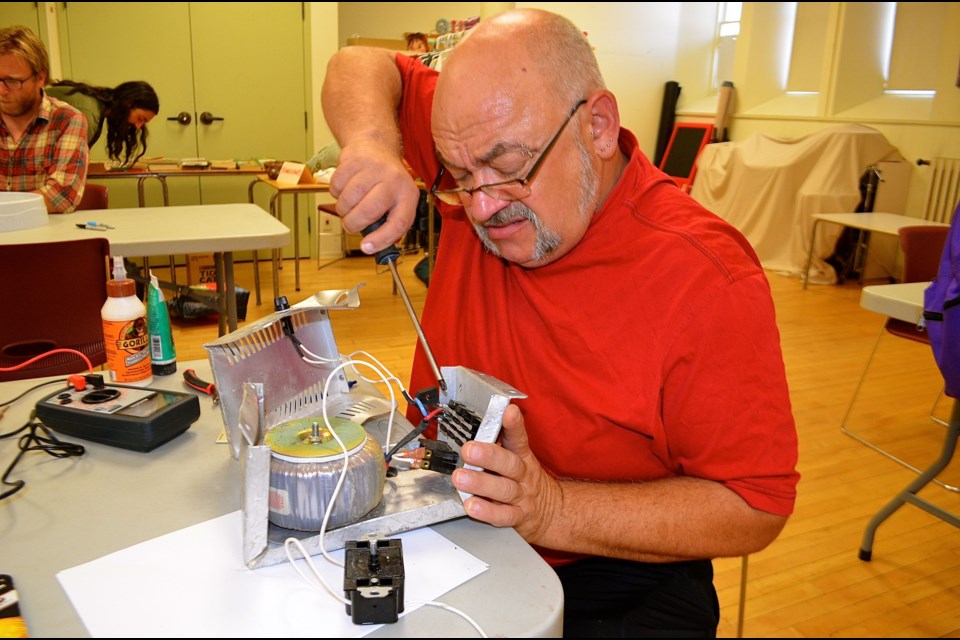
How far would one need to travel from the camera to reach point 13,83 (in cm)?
243

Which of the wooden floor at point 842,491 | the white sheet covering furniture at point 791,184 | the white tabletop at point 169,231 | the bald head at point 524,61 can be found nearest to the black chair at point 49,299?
the white tabletop at point 169,231

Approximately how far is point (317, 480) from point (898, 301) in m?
1.85

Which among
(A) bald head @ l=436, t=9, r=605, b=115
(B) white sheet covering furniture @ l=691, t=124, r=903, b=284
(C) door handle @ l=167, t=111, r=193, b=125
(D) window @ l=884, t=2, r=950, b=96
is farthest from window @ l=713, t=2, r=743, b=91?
(A) bald head @ l=436, t=9, r=605, b=115

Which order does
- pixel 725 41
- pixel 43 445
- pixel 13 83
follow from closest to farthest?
pixel 43 445, pixel 13 83, pixel 725 41

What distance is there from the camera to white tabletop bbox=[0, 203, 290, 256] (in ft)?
7.18

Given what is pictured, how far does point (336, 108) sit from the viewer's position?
137 centimetres

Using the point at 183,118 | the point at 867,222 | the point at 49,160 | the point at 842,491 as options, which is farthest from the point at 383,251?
the point at 183,118

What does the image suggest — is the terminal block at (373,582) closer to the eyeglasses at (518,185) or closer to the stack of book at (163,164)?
the eyeglasses at (518,185)

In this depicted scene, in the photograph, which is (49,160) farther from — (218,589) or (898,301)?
(898,301)

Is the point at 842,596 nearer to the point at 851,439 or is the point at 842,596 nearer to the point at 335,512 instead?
the point at 851,439

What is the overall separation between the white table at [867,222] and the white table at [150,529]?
13.5 feet

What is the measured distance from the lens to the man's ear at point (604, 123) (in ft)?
3.46

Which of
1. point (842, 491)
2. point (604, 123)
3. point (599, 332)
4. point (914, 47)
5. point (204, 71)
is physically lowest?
point (842, 491)

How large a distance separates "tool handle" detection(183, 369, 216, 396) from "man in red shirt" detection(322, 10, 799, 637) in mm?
351
